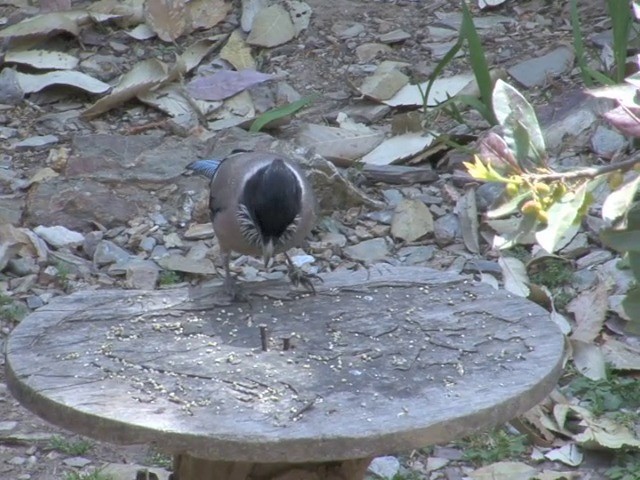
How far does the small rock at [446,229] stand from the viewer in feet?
21.1

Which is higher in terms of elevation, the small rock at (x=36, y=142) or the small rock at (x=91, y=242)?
the small rock at (x=36, y=142)

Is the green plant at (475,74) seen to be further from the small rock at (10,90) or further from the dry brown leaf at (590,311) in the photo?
the small rock at (10,90)

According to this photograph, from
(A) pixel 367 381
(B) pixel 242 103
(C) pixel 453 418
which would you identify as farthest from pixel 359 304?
(B) pixel 242 103

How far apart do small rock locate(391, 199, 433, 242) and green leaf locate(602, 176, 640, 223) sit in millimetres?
4617

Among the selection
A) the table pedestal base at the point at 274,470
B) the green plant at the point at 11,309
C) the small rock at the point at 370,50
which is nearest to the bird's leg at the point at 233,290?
the table pedestal base at the point at 274,470

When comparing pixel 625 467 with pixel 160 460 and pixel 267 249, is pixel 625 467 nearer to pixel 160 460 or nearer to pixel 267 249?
pixel 267 249

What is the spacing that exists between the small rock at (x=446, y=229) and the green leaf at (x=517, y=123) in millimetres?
4353

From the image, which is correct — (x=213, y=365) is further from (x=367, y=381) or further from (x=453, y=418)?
(x=453, y=418)

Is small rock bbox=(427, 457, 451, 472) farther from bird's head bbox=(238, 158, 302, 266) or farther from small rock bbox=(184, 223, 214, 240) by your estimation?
small rock bbox=(184, 223, 214, 240)

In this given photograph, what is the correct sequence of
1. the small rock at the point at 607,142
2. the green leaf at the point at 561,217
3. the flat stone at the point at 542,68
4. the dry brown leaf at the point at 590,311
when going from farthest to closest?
the flat stone at the point at 542,68 → the small rock at the point at 607,142 → the dry brown leaf at the point at 590,311 → the green leaf at the point at 561,217

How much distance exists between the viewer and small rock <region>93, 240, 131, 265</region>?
20.8ft

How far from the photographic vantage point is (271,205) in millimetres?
4320

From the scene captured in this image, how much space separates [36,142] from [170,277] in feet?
5.56

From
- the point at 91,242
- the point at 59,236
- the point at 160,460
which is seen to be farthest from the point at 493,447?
the point at 59,236
